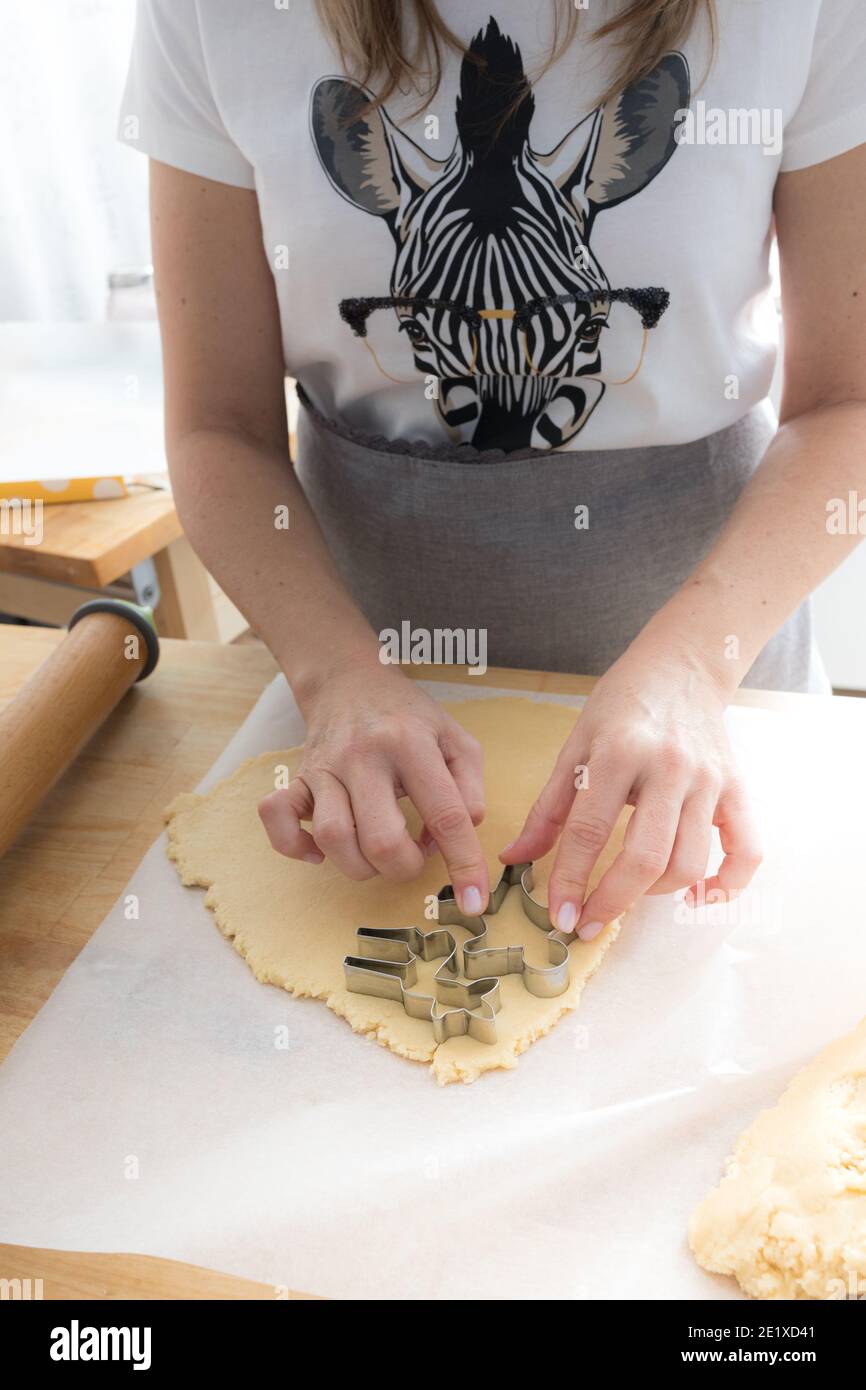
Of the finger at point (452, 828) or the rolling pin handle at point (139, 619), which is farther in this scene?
the rolling pin handle at point (139, 619)

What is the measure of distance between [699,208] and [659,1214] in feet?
2.46

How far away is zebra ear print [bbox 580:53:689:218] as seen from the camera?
2.73 ft

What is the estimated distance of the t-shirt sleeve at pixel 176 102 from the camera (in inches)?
34.5

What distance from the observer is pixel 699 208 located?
868mm

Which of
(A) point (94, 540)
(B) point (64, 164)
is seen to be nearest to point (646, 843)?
(A) point (94, 540)

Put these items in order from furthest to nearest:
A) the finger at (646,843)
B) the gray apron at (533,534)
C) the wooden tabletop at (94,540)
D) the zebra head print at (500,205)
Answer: the wooden tabletop at (94,540) < the gray apron at (533,534) < the zebra head print at (500,205) < the finger at (646,843)

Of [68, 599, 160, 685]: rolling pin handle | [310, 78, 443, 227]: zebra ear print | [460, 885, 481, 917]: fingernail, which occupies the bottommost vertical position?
[460, 885, 481, 917]: fingernail

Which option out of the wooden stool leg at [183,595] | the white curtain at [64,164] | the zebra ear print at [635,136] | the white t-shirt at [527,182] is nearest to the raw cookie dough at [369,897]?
the white t-shirt at [527,182]

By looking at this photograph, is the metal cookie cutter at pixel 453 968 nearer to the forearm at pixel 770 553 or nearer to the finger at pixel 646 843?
the finger at pixel 646 843

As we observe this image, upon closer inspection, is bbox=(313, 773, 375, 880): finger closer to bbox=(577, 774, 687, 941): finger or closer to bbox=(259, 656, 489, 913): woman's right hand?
bbox=(259, 656, 489, 913): woman's right hand

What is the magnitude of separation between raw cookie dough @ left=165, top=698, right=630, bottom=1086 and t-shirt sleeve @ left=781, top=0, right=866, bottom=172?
52 cm

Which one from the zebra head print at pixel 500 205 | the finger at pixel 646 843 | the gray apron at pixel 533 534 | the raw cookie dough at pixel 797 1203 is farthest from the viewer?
the gray apron at pixel 533 534

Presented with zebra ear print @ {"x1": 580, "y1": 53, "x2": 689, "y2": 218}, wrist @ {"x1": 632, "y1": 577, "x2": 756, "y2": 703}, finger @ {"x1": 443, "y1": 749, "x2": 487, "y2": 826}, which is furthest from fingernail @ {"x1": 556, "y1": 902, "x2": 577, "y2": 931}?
zebra ear print @ {"x1": 580, "y1": 53, "x2": 689, "y2": 218}

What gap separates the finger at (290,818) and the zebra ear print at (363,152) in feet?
1.62
